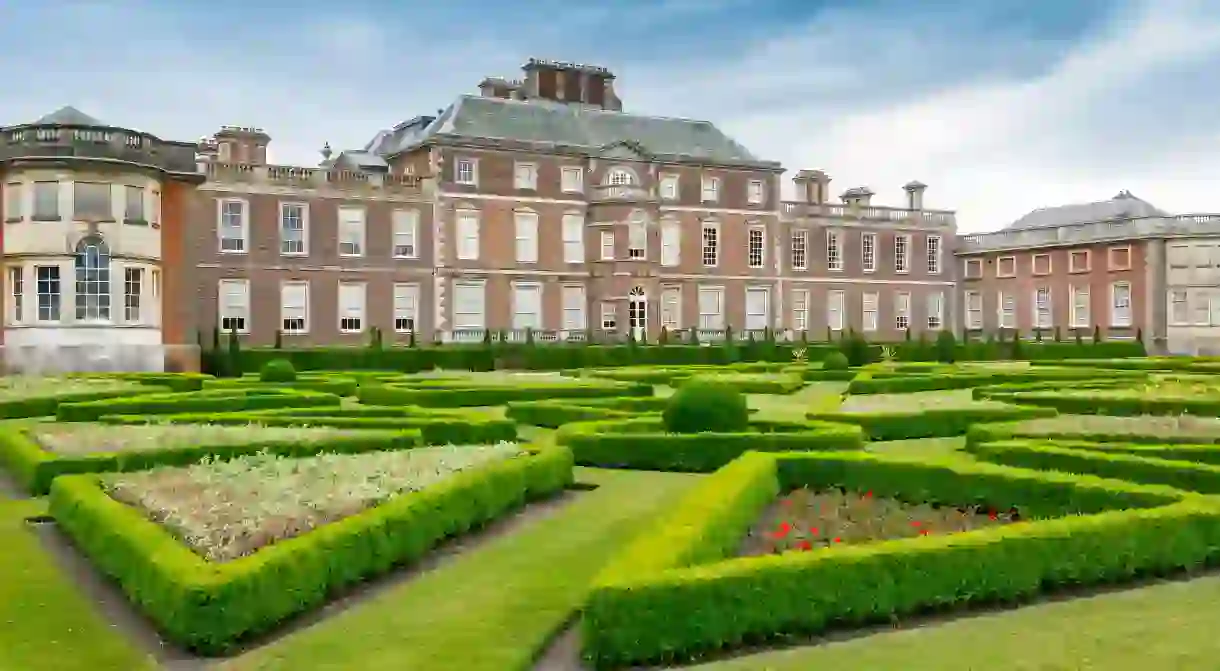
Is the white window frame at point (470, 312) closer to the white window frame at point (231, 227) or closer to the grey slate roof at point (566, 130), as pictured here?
the grey slate roof at point (566, 130)

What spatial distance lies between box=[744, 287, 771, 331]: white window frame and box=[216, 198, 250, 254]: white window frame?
21469 millimetres

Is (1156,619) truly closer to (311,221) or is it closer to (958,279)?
(311,221)

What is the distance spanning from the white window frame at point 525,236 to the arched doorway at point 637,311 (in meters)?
4.16

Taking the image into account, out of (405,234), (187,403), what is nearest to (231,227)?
(405,234)

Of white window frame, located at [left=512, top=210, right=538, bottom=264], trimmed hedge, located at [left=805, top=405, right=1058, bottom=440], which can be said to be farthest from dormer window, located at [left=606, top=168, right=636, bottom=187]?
trimmed hedge, located at [left=805, top=405, right=1058, bottom=440]

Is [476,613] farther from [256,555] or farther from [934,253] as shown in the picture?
[934,253]

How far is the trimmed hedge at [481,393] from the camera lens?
70.2 feet

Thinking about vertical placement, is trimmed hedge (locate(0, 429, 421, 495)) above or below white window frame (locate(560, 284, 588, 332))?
below

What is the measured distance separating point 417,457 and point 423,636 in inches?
210

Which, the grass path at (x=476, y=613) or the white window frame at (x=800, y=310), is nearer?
the grass path at (x=476, y=613)

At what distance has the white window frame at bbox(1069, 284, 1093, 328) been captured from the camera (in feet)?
173

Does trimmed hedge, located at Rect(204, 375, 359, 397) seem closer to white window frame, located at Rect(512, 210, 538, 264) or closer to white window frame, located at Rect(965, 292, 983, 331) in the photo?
white window frame, located at Rect(512, 210, 538, 264)

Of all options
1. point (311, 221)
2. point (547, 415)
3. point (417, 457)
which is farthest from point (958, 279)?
point (417, 457)

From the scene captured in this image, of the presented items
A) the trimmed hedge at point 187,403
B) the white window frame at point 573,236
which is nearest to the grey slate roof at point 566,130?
the white window frame at point 573,236
